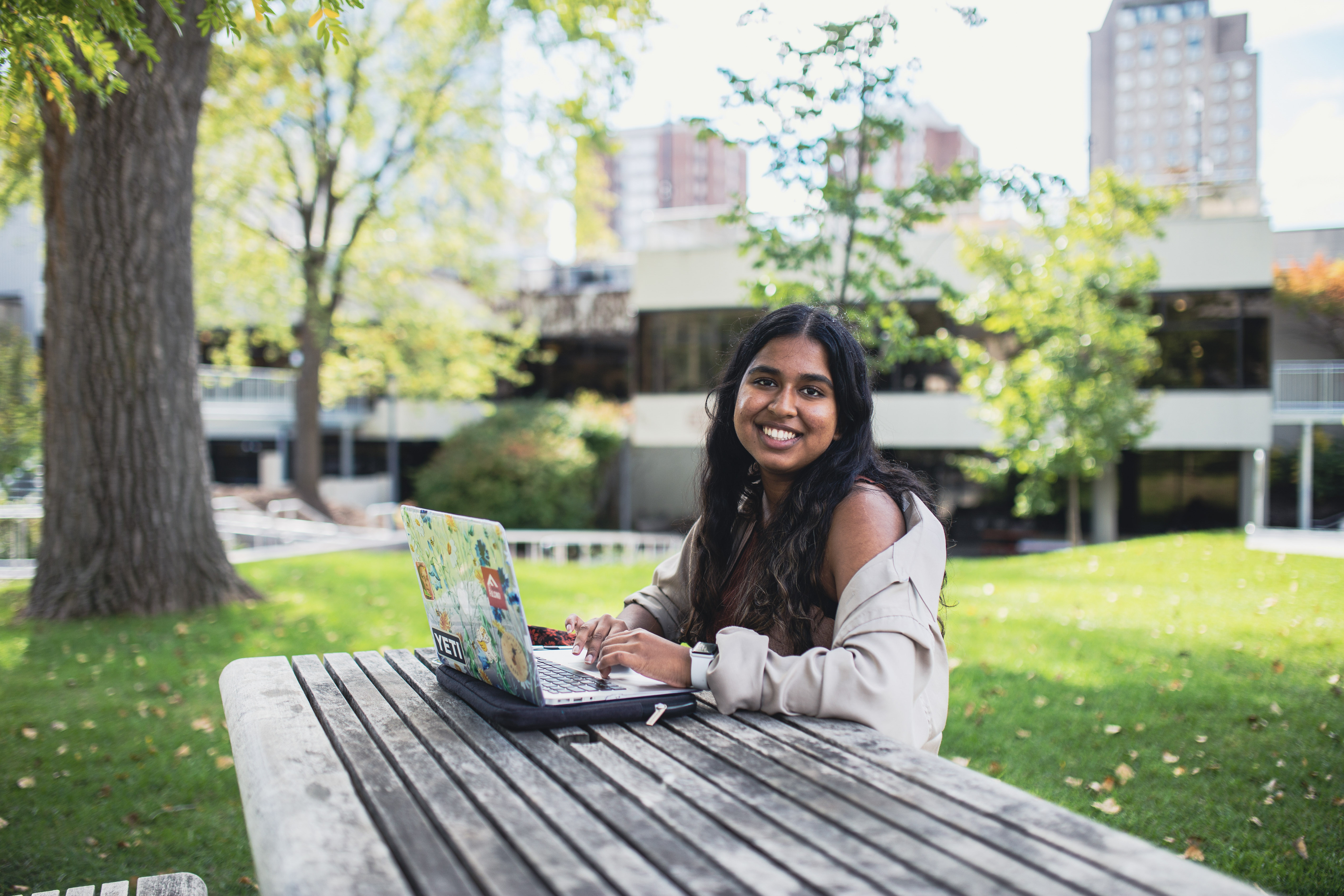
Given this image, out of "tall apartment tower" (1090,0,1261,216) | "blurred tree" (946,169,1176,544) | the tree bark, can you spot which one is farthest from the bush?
"tall apartment tower" (1090,0,1261,216)

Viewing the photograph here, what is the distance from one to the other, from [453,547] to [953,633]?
649cm

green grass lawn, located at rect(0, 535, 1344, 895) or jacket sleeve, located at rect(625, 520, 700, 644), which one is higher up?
jacket sleeve, located at rect(625, 520, 700, 644)

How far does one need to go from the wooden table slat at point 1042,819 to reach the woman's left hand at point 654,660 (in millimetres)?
342

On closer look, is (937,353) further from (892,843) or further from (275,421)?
(275,421)

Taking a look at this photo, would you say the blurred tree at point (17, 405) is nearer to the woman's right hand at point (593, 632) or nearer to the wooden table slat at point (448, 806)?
the woman's right hand at point (593, 632)

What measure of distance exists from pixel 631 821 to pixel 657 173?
127 meters

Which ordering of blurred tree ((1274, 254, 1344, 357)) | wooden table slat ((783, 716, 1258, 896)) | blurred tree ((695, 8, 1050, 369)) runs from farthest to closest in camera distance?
blurred tree ((1274, 254, 1344, 357))
blurred tree ((695, 8, 1050, 369))
wooden table slat ((783, 716, 1258, 896))

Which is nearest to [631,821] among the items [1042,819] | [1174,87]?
[1042,819]

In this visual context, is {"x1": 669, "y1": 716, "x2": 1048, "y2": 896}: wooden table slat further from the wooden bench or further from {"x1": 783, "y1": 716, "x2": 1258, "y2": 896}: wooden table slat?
the wooden bench

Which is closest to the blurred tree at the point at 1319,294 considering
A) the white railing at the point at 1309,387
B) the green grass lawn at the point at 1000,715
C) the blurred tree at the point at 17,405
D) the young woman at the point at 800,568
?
the white railing at the point at 1309,387

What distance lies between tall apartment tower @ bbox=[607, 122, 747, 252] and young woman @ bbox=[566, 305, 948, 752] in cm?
5385

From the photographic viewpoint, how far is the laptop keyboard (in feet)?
7.27

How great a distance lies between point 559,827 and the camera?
150cm

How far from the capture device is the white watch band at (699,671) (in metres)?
2.30
